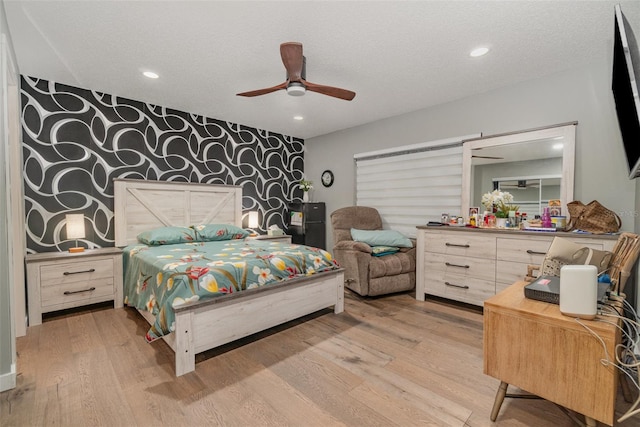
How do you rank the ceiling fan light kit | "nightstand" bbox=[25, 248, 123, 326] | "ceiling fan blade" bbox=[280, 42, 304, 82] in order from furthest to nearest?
"nightstand" bbox=[25, 248, 123, 326], the ceiling fan light kit, "ceiling fan blade" bbox=[280, 42, 304, 82]

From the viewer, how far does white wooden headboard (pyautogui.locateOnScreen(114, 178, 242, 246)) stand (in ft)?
11.8

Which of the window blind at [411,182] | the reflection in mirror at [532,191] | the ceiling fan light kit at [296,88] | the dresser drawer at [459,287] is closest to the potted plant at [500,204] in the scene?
the reflection in mirror at [532,191]

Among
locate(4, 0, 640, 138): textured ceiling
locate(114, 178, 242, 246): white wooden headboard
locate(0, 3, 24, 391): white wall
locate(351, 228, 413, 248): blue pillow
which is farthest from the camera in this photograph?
locate(351, 228, 413, 248): blue pillow

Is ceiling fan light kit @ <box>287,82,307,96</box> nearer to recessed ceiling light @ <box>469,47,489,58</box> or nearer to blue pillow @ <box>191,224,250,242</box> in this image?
recessed ceiling light @ <box>469,47,489,58</box>

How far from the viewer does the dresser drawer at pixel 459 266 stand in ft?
9.83

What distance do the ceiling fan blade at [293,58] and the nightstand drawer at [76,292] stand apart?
293 centimetres

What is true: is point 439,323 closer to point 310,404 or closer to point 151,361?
point 310,404

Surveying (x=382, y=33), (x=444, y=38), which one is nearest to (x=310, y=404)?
(x=382, y=33)

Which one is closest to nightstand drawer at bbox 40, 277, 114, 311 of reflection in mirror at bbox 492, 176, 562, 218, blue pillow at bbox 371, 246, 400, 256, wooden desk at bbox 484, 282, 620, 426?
blue pillow at bbox 371, 246, 400, 256

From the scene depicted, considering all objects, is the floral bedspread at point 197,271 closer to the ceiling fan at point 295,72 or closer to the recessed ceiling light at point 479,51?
the ceiling fan at point 295,72

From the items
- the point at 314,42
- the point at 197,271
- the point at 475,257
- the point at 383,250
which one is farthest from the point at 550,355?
the point at 314,42

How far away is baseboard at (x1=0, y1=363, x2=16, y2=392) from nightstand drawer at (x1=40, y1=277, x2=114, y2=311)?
4.03 ft

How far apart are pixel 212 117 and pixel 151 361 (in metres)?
3.50

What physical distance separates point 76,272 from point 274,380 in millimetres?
2493
